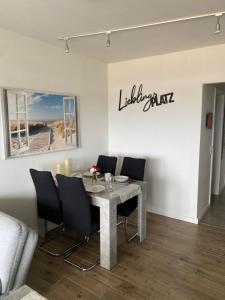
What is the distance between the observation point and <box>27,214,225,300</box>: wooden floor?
2199 millimetres

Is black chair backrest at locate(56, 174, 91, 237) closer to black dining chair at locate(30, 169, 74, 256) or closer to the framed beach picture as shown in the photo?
black dining chair at locate(30, 169, 74, 256)

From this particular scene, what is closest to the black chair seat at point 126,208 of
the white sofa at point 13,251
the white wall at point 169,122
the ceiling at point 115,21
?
the white wall at point 169,122

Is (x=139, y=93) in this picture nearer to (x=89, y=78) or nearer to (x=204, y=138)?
(x=89, y=78)

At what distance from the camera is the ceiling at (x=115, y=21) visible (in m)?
2.06

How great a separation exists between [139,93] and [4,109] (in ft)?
6.93

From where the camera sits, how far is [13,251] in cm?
175

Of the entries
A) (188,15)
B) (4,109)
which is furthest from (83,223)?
(188,15)

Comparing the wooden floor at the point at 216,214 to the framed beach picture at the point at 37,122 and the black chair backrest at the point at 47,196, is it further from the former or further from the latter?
the framed beach picture at the point at 37,122

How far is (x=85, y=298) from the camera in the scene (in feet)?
7.02

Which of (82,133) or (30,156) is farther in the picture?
(82,133)

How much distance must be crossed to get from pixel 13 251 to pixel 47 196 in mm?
1045

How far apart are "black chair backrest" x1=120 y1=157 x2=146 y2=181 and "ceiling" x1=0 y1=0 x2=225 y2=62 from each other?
5.17ft

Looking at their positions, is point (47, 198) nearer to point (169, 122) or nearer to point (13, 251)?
point (13, 251)

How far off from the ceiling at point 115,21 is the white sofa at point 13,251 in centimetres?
183
